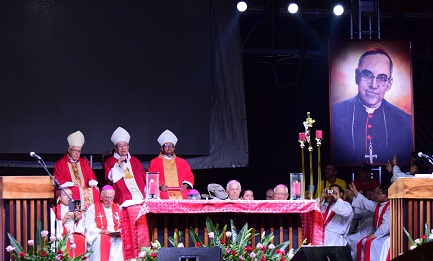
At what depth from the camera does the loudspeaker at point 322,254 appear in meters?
4.27

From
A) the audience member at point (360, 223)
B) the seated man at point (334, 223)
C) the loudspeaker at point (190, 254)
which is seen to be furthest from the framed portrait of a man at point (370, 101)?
the loudspeaker at point (190, 254)

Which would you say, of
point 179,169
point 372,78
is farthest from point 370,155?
point 179,169

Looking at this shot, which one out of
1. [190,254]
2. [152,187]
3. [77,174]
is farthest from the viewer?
[77,174]

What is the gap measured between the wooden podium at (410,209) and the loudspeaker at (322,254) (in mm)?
1733

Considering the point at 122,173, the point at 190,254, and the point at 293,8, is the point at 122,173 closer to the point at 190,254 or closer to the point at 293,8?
the point at 293,8

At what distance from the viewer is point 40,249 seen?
18.5 feet

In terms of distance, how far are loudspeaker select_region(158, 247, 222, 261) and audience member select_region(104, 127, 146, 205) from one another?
4.00 meters

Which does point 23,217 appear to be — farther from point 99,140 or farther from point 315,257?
point 99,140

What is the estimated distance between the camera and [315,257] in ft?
14.0

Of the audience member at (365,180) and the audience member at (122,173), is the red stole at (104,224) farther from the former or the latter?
the audience member at (365,180)

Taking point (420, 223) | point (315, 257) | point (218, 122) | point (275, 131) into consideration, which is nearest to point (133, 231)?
point (420, 223)

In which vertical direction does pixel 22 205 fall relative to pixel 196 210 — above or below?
above

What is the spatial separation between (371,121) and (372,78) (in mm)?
599

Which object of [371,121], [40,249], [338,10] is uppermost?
[338,10]
